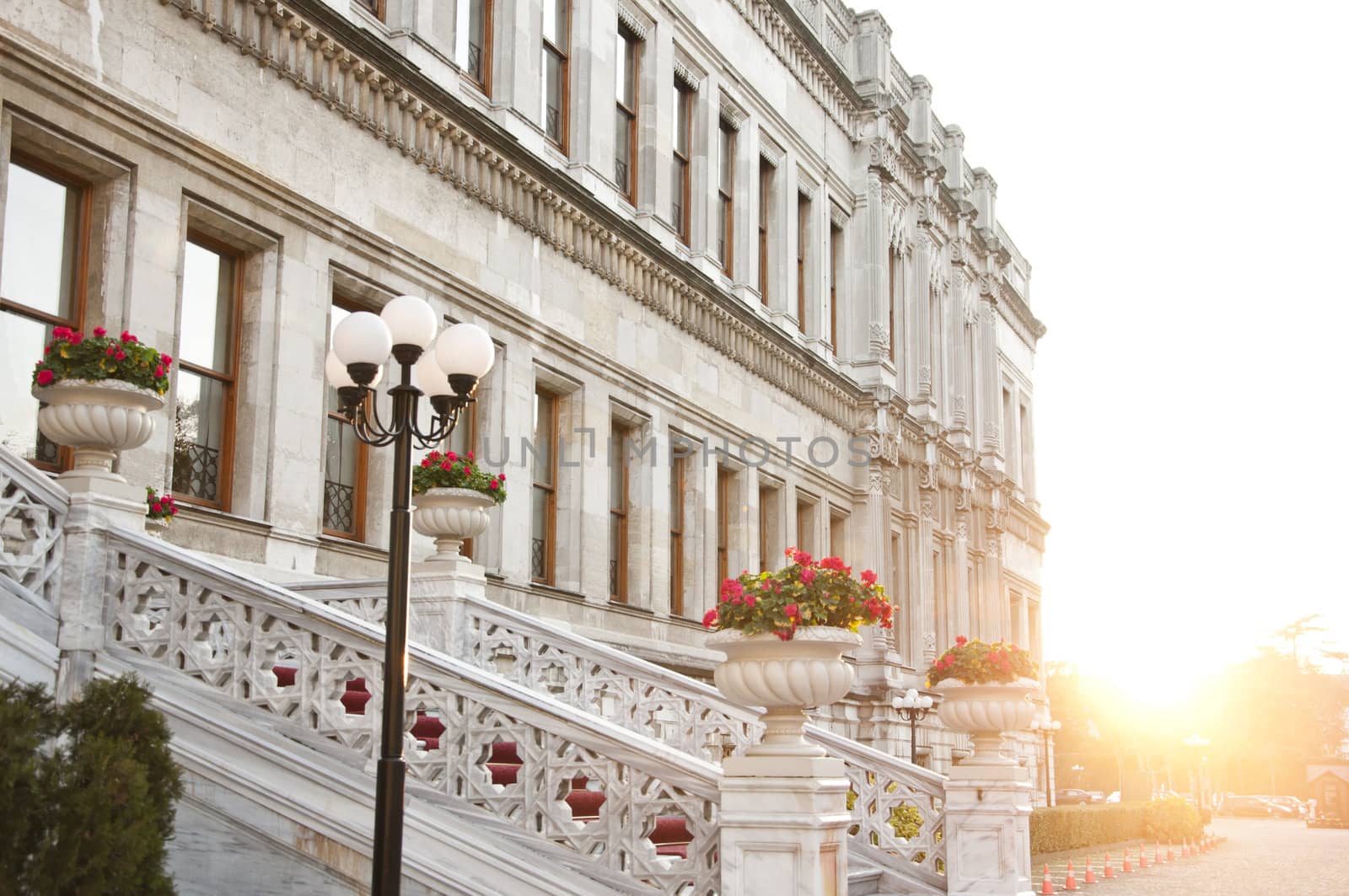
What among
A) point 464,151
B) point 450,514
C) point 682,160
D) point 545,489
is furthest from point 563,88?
point 450,514

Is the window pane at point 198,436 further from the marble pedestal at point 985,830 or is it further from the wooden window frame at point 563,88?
the wooden window frame at point 563,88

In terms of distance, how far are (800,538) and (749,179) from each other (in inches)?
293

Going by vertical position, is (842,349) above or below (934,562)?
above

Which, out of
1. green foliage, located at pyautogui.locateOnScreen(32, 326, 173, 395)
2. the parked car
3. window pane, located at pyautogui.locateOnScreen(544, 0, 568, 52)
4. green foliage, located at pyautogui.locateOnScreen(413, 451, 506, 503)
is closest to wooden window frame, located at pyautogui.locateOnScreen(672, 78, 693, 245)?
window pane, located at pyautogui.locateOnScreen(544, 0, 568, 52)

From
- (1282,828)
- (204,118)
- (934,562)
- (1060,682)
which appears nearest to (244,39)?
(204,118)

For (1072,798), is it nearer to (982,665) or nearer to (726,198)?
(726,198)

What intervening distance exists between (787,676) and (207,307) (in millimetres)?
7942

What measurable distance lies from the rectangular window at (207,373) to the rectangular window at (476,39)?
5533 millimetres

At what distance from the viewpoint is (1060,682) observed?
110 m

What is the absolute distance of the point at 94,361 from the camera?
9.87 metres

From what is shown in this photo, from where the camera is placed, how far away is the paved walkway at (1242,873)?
24.8 meters

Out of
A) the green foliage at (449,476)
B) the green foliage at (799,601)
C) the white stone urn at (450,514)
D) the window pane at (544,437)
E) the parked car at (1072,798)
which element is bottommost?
the parked car at (1072,798)

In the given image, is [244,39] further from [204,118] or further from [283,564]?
[283,564]

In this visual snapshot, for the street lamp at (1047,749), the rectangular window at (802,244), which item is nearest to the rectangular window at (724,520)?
the rectangular window at (802,244)
